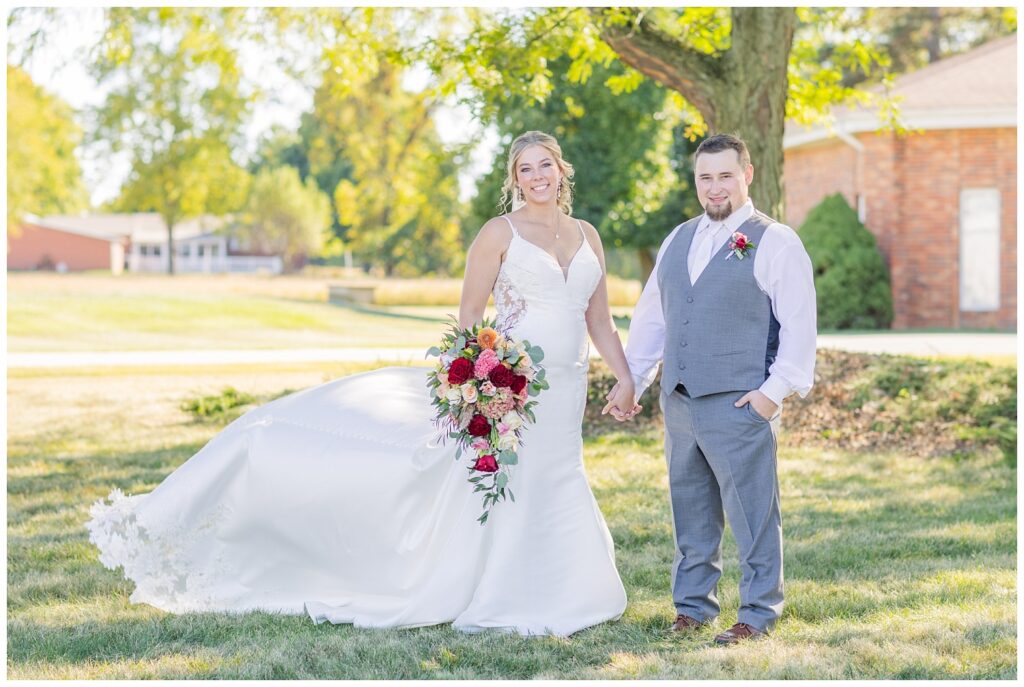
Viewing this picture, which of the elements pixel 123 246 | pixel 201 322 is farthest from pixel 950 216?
pixel 123 246

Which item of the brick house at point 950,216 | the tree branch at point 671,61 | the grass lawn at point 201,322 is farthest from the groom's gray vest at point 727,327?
the grass lawn at point 201,322

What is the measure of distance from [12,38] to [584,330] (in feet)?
27.3

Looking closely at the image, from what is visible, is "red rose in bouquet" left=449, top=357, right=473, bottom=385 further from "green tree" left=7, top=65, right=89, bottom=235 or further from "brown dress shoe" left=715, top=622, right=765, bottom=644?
"green tree" left=7, top=65, right=89, bottom=235

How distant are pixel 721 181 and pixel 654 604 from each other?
1.90 meters

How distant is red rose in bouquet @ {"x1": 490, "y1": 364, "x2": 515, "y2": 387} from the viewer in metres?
4.48

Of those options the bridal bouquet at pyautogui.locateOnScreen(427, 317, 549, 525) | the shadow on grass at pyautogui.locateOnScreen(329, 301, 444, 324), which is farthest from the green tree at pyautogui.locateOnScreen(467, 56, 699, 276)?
the bridal bouquet at pyautogui.locateOnScreen(427, 317, 549, 525)

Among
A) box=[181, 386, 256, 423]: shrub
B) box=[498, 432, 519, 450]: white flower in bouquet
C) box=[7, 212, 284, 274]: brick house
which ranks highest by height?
box=[7, 212, 284, 274]: brick house

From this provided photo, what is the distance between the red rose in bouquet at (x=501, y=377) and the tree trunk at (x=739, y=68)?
5248mm

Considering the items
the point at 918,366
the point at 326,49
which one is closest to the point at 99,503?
the point at 326,49

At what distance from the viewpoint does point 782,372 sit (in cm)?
437

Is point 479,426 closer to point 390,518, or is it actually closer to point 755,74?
point 390,518

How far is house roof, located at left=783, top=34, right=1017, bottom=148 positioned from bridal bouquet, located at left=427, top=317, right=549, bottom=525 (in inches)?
557

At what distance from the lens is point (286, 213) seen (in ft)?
171

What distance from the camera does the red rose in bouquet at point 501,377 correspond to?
14.7ft
